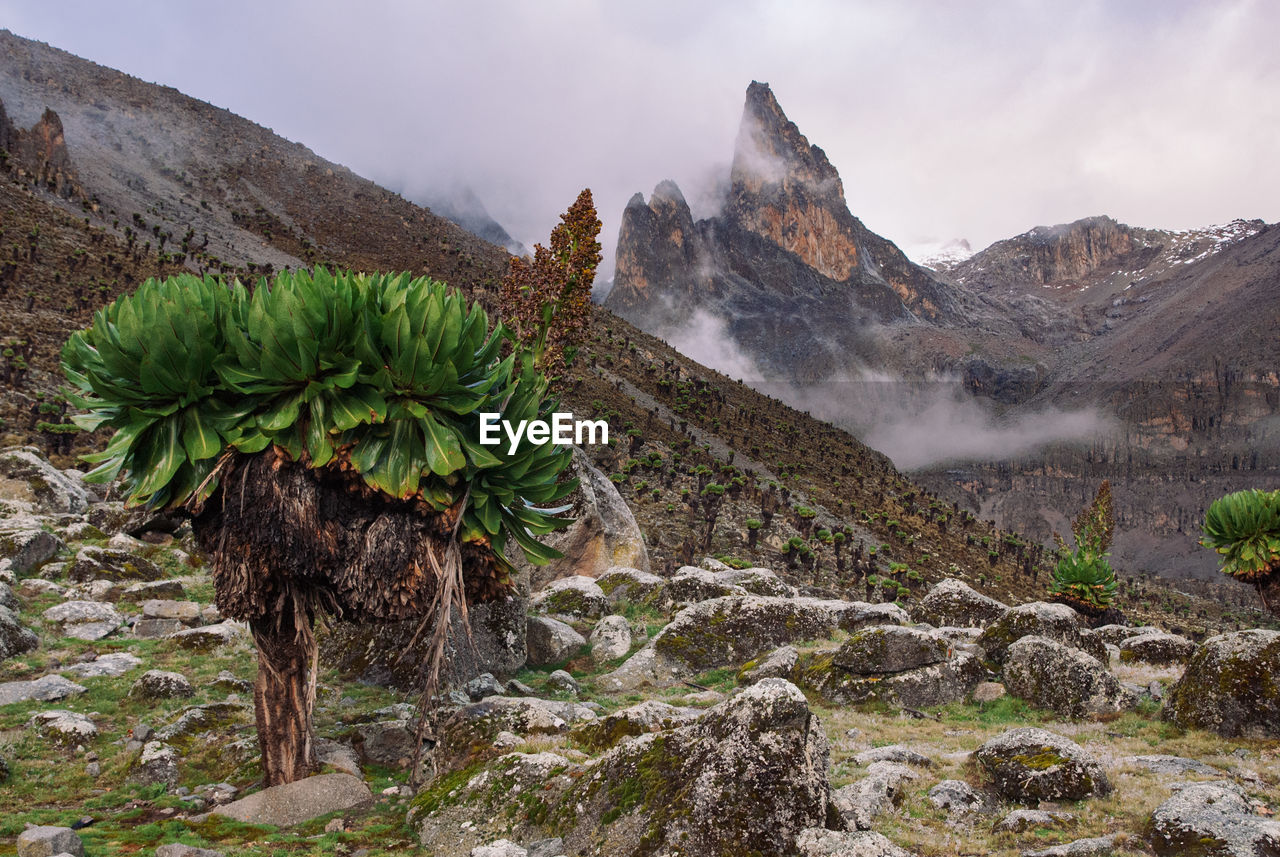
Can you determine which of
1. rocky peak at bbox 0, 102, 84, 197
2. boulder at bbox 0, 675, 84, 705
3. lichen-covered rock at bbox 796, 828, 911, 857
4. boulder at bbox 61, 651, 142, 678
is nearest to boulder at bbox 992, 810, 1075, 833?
lichen-covered rock at bbox 796, 828, 911, 857

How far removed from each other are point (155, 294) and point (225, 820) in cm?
502

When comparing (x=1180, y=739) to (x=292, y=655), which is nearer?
(x=292, y=655)

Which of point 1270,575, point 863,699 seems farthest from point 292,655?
point 1270,575

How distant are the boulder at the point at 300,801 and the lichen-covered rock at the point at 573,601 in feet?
29.1

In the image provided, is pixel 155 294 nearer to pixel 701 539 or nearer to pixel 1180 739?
pixel 1180 739

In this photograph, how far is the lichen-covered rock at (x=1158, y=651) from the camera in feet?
54.3

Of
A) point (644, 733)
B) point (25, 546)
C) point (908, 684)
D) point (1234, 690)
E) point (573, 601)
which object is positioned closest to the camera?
point (644, 733)

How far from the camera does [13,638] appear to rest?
11.0 metres

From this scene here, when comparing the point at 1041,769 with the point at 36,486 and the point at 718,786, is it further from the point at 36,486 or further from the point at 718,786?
the point at 36,486

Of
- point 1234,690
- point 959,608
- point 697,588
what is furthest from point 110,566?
point 1234,690

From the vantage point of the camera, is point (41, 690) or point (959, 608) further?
point (959, 608)

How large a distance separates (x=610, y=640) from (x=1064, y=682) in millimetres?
8105

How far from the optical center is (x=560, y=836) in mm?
5895

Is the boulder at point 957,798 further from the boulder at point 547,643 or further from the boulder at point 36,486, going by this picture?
the boulder at point 36,486
